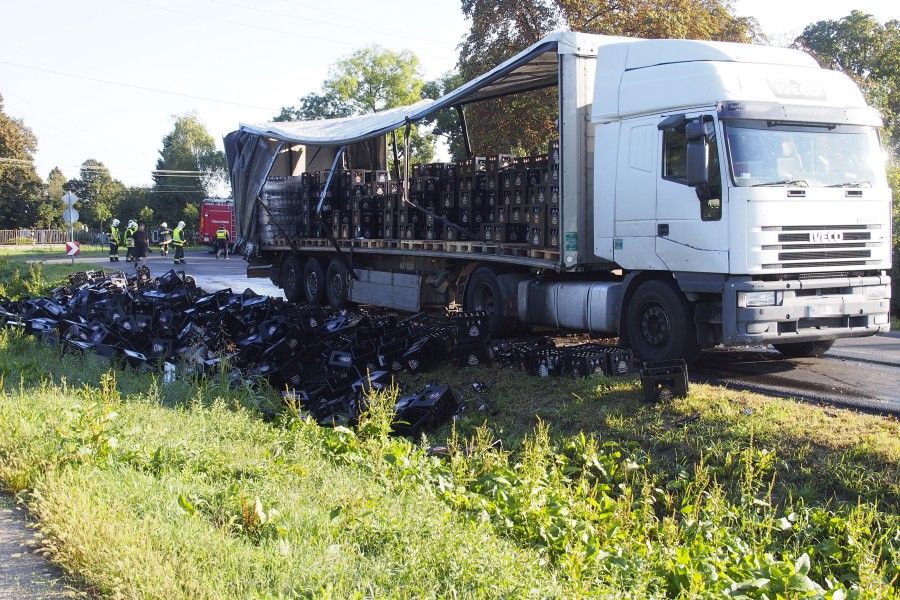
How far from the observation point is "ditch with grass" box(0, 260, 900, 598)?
14.0ft

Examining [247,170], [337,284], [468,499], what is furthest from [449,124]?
[468,499]

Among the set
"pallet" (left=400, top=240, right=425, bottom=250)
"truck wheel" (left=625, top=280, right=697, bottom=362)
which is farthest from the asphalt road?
"pallet" (left=400, top=240, right=425, bottom=250)

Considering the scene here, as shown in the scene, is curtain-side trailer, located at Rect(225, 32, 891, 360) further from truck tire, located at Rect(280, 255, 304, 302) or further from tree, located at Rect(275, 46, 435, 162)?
tree, located at Rect(275, 46, 435, 162)

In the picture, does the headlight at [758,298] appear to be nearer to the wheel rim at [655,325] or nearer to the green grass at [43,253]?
the wheel rim at [655,325]

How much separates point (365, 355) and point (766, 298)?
4.75m

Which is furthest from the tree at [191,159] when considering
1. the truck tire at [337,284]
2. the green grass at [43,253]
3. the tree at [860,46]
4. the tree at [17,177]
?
the truck tire at [337,284]

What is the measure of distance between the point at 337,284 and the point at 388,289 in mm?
2425

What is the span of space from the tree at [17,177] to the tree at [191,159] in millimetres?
11988

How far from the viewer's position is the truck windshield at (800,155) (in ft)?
29.2

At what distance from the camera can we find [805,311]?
8984mm

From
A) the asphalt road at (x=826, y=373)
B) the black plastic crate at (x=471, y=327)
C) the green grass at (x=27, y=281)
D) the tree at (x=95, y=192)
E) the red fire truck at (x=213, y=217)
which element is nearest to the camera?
the asphalt road at (x=826, y=373)

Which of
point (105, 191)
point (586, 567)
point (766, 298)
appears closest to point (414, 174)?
point (766, 298)

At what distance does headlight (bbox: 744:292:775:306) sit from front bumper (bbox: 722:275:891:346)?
3 centimetres

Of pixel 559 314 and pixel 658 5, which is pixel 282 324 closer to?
pixel 559 314
